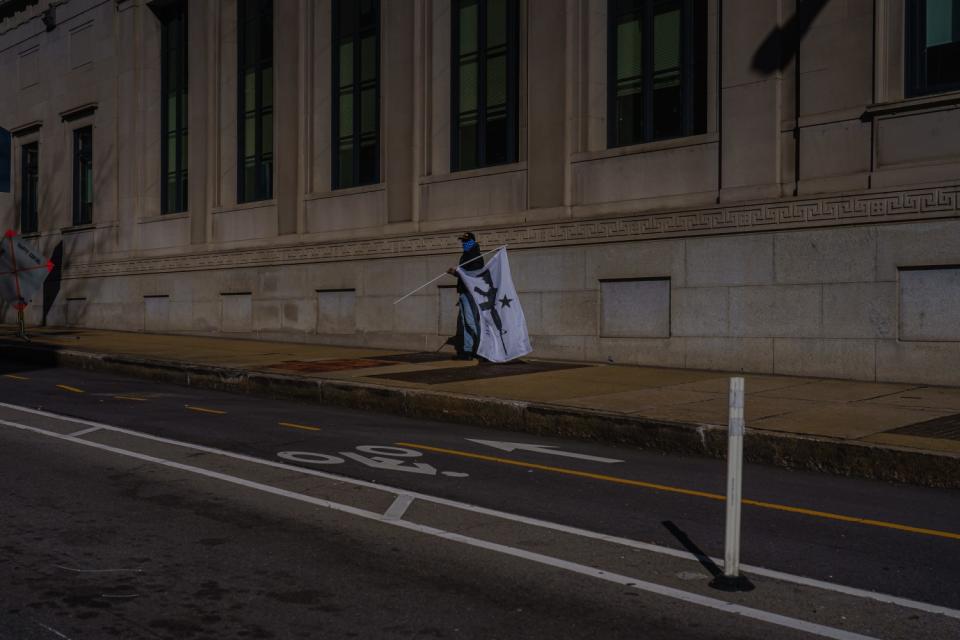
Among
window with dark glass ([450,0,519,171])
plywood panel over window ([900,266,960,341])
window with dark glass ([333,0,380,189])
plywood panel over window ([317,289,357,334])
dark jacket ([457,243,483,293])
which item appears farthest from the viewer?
window with dark glass ([333,0,380,189])

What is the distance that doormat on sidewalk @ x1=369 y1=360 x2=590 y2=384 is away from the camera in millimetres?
14070

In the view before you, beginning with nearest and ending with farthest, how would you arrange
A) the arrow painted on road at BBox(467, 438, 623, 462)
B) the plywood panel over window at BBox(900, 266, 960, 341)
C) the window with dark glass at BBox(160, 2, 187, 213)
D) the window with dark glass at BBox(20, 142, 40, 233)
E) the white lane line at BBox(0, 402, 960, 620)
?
the white lane line at BBox(0, 402, 960, 620) < the arrow painted on road at BBox(467, 438, 623, 462) < the plywood panel over window at BBox(900, 266, 960, 341) < the window with dark glass at BBox(160, 2, 187, 213) < the window with dark glass at BBox(20, 142, 40, 233)

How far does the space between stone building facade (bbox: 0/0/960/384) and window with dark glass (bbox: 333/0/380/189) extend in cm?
7

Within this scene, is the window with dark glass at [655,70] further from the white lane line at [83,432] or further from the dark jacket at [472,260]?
the white lane line at [83,432]

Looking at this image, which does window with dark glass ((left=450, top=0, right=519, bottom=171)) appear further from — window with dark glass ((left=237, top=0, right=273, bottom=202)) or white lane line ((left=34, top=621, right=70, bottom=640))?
white lane line ((left=34, top=621, right=70, bottom=640))

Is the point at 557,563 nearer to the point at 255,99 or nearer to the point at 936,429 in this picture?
the point at 936,429

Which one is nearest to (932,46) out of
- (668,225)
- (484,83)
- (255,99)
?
(668,225)

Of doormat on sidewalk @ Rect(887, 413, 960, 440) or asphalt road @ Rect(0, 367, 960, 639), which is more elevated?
doormat on sidewalk @ Rect(887, 413, 960, 440)

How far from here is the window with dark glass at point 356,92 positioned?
70.3 feet

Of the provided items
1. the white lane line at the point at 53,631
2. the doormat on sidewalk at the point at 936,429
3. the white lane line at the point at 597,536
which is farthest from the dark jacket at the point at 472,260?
the white lane line at the point at 53,631

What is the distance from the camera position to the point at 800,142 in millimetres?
14281

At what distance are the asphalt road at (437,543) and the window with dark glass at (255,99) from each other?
50.0 ft

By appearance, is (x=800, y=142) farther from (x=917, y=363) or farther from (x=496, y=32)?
(x=496, y=32)

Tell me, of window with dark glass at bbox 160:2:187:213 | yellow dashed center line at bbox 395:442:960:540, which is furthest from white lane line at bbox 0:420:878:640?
window with dark glass at bbox 160:2:187:213
